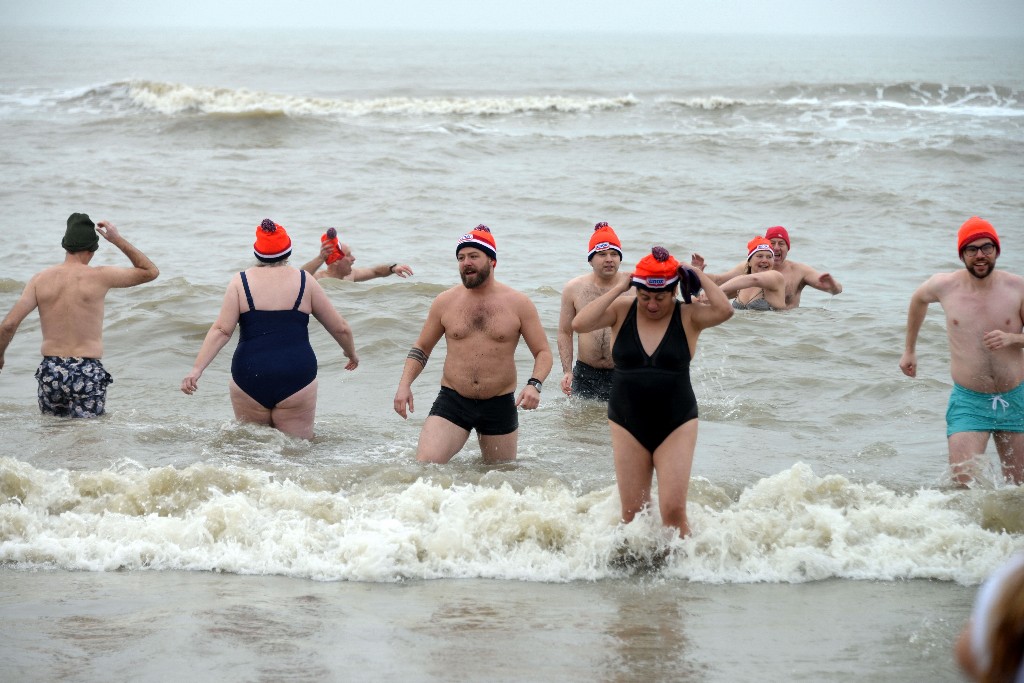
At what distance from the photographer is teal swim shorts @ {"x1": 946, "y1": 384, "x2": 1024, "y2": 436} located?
6852mm

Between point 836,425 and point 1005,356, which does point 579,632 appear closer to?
point 1005,356

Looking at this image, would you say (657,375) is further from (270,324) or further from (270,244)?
(270,244)

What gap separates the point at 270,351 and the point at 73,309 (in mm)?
1706

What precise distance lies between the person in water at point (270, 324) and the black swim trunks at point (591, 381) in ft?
8.29

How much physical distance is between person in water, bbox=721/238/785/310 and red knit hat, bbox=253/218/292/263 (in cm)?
408

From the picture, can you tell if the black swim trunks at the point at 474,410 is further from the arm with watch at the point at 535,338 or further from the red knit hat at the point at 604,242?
the red knit hat at the point at 604,242

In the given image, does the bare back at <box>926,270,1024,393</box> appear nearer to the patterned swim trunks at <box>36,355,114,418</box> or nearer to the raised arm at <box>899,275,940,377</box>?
the raised arm at <box>899,275,940,377</box>

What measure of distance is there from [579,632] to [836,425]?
16.3ft

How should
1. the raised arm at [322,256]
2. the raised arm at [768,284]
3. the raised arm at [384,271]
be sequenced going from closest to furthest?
the raised arm at [322,256]
the raised arm at [384,271]
the raised arm at [768,284]

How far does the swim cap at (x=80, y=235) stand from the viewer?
25.9 ft

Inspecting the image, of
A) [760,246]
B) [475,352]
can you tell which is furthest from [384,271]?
[760,246]

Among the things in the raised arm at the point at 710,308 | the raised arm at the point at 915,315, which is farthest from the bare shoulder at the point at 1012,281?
the raised arm at the point at 710,308

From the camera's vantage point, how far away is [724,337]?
1214 centimetres

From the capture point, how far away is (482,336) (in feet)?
23.2
